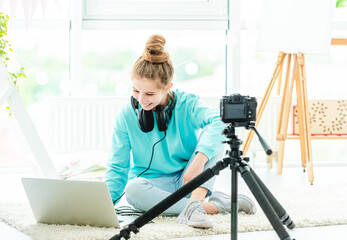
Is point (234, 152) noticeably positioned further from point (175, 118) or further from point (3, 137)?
point (3, 137)

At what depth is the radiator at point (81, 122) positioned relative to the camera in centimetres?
331

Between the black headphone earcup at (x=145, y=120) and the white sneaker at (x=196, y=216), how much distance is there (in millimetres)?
356

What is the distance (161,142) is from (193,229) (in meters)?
0.45

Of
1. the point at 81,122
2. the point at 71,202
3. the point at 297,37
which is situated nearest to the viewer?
the point at 71,202

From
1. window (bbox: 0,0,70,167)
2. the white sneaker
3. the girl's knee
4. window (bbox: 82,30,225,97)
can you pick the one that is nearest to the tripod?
the white sneaker

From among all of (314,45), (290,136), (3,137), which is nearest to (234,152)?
(314,45)

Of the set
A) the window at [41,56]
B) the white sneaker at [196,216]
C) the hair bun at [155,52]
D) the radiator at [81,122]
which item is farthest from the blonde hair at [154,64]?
the window at [41,56]

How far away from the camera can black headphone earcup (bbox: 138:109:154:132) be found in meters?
1.83

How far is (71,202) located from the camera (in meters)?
1.58

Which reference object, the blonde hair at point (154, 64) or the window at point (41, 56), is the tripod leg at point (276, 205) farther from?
the window at point (41, 56)

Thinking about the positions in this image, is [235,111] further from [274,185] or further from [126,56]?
[126,56]

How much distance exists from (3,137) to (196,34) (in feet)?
5.10

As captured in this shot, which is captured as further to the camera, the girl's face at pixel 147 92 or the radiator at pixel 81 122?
the radiator at pixel 81 122

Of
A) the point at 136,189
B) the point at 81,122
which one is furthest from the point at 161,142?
the point at 81,122
